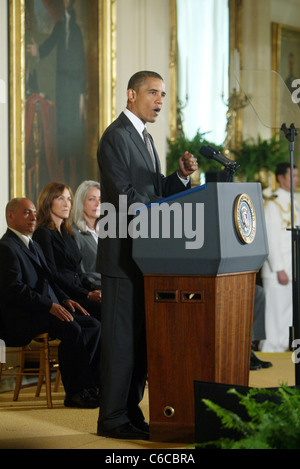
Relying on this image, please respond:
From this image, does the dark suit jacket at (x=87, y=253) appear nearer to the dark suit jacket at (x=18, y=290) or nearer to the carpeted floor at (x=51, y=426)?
the dark suit jacket at (x=18, y=290)

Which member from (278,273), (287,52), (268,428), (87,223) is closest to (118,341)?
(268,428)

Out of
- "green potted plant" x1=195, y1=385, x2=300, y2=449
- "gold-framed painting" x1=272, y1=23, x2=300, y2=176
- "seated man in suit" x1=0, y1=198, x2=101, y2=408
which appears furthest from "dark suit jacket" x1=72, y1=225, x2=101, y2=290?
"gold-framed painting" x1=272, y1=23, x2=300, y2=176

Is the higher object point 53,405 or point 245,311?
point 245,311

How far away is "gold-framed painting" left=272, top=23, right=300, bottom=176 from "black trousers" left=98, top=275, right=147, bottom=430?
6826 mm

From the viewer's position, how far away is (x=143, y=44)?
8.49m

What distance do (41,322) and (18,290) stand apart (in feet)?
0.90

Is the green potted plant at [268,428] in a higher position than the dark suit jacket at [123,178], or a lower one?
lower

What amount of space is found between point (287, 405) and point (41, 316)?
3.24 metres

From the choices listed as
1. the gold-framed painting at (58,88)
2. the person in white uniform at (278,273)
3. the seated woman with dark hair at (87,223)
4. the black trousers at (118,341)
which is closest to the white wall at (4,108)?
the gold-framed painting at (58,88)

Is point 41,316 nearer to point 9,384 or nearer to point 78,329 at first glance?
point 78,329

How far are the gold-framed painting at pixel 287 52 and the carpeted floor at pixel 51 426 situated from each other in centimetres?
538

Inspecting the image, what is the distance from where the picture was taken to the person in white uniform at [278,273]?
28.1 feet

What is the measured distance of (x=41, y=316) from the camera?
5477 millimetres
